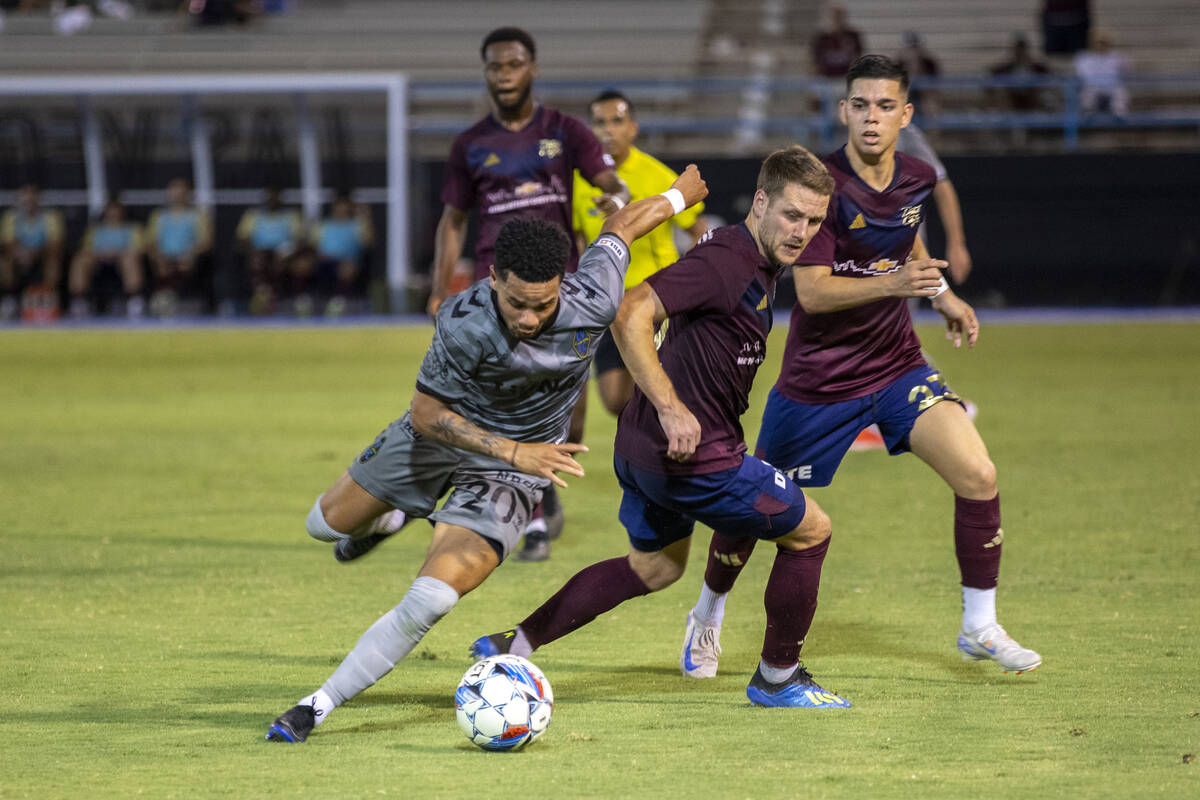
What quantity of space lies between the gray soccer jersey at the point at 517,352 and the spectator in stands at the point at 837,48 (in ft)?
59.1

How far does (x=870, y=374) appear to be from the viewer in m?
5.58

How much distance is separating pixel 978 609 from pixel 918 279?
1291 millimetres

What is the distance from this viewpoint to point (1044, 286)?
20281 millimetres

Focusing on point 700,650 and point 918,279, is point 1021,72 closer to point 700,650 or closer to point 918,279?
point 918,279

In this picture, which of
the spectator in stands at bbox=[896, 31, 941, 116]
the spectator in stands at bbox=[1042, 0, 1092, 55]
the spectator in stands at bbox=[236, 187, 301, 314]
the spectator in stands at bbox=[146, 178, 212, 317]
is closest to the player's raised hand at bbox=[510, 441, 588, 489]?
the spectator in stands at bbox=[236, 187, 301, 314]

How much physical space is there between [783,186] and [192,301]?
17.5m

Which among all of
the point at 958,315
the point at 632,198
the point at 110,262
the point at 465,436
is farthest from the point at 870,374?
the point at 110,262

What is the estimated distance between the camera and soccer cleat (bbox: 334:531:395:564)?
5586 mm

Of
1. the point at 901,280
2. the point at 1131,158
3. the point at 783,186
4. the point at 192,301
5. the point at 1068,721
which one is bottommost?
the point at 192,301

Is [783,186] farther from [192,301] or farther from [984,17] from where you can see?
[984,17]

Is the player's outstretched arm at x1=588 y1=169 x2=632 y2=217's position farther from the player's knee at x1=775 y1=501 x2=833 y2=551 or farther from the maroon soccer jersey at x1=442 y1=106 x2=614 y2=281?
the player's knee at x1=775 y1=501 x2=833 y2=551

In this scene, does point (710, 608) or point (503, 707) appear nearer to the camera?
point (503, 707)

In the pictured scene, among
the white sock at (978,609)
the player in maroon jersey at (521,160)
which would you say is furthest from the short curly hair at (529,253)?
the player in maroon jersey at (521,160)

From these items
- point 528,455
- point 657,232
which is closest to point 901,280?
point 528,455
